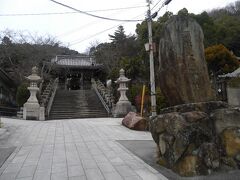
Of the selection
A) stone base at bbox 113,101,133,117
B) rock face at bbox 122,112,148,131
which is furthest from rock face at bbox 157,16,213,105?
stone base at bbox 113,101,133,117

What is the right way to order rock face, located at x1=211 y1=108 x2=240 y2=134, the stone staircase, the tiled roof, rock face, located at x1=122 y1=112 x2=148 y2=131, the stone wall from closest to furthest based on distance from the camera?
rock face, located at x1=211 y1=108 x2=240 y2=134
rock face, located at x1=122 y1=112 x2=148 y2=131
the stone wall
the stone staircase
the tiled roof

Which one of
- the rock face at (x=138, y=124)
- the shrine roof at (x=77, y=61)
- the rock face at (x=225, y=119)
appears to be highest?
the shrine roof at (x=77, y=61)

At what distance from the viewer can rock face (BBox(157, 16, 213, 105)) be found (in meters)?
7.45

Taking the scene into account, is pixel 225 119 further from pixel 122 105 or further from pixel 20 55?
pixel 20 55

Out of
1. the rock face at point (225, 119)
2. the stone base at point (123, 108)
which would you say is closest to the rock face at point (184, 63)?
the rock face at point (225, 119)

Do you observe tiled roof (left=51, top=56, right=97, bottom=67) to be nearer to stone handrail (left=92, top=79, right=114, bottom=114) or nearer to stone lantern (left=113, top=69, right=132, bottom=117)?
stone handrail (left=92, top=79, right=114, bottom=114)

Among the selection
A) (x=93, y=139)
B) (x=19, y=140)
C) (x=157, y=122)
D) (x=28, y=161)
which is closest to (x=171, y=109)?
(x=157, y=122)

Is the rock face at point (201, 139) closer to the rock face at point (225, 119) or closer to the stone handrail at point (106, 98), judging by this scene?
the rock face at point (225, 119)

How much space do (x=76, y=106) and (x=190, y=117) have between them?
21.2m

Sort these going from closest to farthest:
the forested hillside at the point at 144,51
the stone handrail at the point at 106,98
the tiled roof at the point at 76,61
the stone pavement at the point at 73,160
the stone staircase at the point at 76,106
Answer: the stone pavement at the point at 73,160 < the stone staircase at the point at 76,106 < the stone handrail at the point at 106,98 < the forested hillside at the point at 144,51 < the tiled roof at the point at 76,61

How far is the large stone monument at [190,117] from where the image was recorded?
6.39 m

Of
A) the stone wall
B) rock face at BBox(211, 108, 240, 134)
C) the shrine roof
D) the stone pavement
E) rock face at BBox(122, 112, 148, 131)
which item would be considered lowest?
the stone pavement

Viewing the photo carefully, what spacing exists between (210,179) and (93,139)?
609cm

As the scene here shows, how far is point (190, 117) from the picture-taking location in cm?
668
